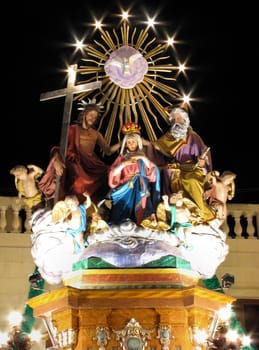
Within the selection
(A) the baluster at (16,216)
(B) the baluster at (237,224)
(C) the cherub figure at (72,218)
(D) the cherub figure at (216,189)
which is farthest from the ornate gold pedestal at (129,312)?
(B) the baluster at (237,224)

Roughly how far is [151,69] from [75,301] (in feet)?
11.8

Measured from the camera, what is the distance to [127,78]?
11164mm

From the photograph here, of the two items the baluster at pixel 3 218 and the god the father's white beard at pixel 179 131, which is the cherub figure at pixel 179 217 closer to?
the god the father's white beard at pixel 179 131

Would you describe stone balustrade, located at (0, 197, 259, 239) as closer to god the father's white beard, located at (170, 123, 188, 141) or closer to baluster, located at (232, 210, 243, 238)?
baluster, located at (232, 210, 243, 238)

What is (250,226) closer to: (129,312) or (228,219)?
(228,219)

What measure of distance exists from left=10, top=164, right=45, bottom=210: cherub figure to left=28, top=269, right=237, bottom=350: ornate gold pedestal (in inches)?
64.0

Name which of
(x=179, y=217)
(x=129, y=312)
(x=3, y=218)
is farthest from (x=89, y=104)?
(x=129, y=312)

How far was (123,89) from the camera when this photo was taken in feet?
37.3

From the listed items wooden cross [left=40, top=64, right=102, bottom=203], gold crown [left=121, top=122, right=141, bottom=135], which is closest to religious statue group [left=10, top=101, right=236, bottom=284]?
gold crown [left=121, top=122, right=141, bottom=135]

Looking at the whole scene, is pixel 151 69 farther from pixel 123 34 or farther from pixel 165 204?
pixel 165 204

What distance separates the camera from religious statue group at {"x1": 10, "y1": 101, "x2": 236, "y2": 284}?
9945mm

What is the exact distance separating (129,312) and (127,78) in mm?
3271

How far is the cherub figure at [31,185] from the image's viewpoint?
10.5 metres

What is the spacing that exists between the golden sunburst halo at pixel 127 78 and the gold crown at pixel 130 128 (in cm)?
61
